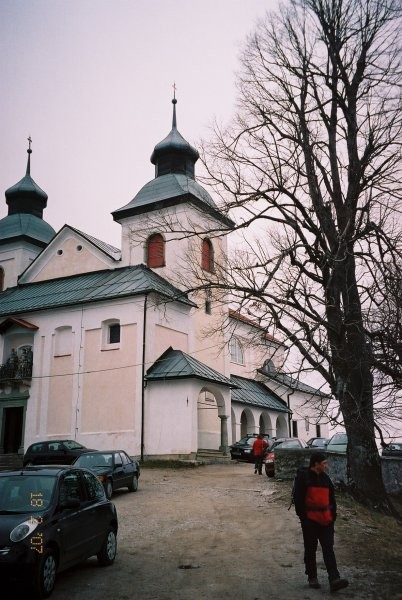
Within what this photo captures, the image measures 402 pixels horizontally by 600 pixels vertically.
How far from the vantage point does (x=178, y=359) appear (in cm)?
2891

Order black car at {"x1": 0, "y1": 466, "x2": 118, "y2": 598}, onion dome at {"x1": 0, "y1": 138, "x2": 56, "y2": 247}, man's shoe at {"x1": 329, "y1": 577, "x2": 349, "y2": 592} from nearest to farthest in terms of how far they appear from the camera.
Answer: black car at {"x1": 0, "y1": 466, "x2": 118, "y2": 598} < man's shoe at {"x1": 329, "y1": 577, "x2": 349, "y2": 592} < onion dome at {"x1": 0, "y1": 138, "x2": 56, "y2": 247}

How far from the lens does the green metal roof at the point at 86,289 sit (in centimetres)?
3047

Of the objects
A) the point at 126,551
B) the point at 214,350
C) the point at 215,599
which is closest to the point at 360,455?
the point at 126,551

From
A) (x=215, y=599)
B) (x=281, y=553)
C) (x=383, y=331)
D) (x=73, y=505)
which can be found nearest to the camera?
(x=215, y=599)

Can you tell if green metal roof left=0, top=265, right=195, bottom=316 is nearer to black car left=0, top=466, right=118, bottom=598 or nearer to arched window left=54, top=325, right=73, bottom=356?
arched window left=54, top=325, right=73, bottom=356

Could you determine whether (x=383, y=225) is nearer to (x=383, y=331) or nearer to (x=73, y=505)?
(x=383, y=331)

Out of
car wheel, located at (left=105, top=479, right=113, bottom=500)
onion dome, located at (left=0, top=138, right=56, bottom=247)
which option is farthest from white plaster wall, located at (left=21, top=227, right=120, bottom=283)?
car wheel, located at (left=105, top=479, right=113, bottom=500)

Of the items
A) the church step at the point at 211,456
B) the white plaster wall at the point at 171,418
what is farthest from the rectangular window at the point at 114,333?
the church step at the point at 211,456

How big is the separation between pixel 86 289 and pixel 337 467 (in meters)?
20.2

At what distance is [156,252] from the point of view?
34.2 meters

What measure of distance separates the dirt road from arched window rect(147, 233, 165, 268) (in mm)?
19299

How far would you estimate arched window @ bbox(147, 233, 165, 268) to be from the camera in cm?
3394

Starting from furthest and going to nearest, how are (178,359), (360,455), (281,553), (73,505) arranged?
1. (178,359)
2. (360,455)
3. (281,553)
4. (73,505)

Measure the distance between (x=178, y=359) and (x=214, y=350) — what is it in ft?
21.3
